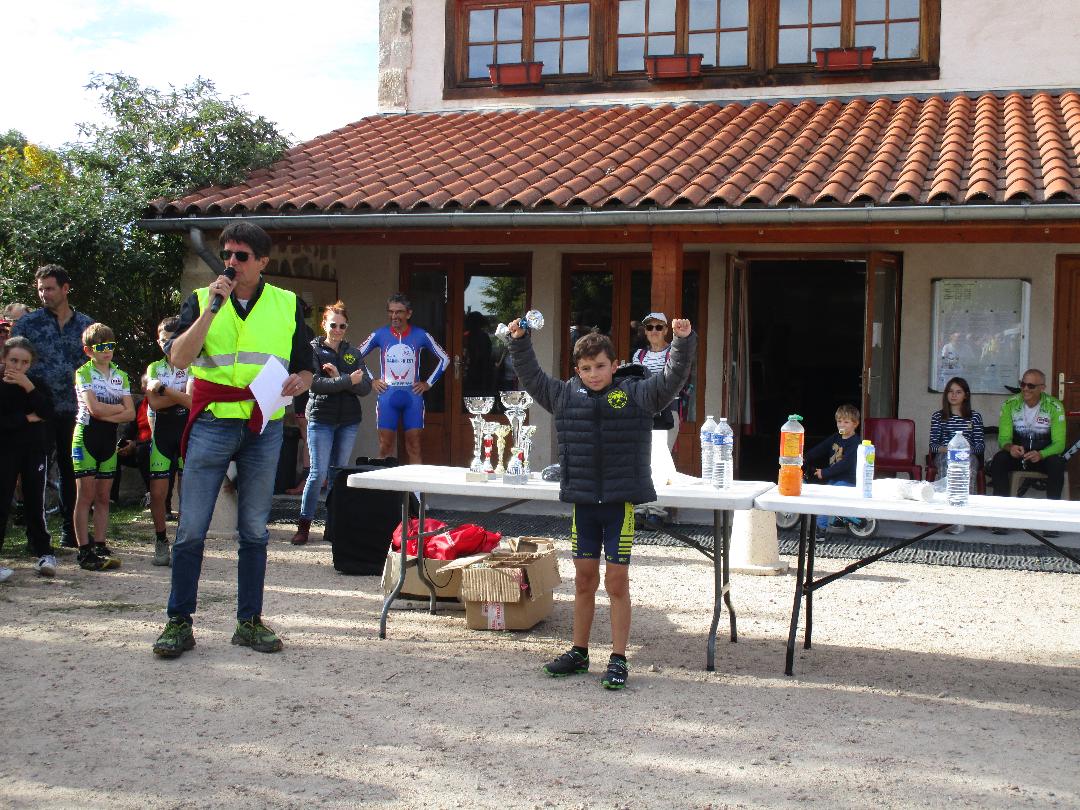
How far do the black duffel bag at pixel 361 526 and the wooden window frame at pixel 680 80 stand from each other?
249 inches

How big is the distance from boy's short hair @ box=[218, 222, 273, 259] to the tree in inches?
228

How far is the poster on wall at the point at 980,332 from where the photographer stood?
34.9 feet

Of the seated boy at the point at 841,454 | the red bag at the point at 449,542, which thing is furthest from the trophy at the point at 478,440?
the seated boy at the point at 841,454

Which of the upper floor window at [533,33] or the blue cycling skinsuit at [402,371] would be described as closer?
the blue cycling skinsuit at [402,371]

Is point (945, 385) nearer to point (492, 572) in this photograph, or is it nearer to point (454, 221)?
point (454, 221)

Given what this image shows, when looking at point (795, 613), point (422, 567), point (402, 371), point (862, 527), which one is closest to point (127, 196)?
point (402, 371)

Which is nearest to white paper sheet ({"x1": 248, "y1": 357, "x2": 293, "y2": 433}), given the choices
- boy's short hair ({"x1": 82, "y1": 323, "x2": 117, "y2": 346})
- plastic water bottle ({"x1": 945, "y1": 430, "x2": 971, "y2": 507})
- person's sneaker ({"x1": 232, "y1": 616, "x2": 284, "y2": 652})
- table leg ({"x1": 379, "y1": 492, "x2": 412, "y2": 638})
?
person's sneaker ({"x1": 232, "y1": 616, "x2": 284, "y2": 652})

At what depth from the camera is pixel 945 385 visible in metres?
10.6

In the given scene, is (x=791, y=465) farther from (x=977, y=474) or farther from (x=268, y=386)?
(x=977, y=474)

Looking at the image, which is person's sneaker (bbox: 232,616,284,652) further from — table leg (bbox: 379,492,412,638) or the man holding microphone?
table leg (bbox: 379,492,412,638)

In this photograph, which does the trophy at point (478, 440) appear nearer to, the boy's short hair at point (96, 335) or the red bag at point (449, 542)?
the red bag at point (449, 542)

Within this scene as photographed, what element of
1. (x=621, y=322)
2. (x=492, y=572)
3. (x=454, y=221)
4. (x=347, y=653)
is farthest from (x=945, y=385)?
(x=347, y=653)

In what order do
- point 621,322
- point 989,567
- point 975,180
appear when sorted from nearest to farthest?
point 989,567 → point 975,180 → point 621,322

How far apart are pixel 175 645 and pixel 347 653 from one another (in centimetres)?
78
